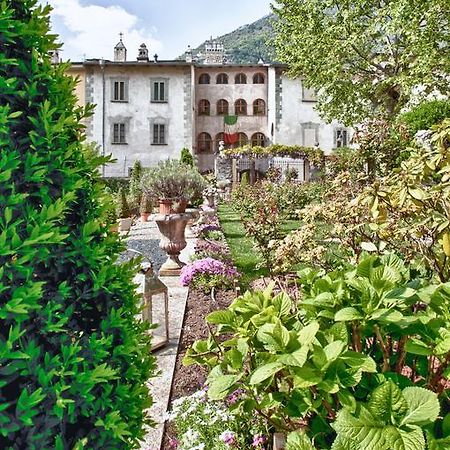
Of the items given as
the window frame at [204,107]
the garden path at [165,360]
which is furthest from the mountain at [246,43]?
the garden path at [165,360]

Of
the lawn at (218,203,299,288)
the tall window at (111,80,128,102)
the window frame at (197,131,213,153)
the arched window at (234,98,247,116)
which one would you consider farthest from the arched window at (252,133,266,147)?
the lawn at (218,203,299,288)

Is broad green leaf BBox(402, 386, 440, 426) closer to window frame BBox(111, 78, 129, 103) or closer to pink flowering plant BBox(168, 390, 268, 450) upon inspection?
pink flowering plant BBox(168, 390, 268, 450)

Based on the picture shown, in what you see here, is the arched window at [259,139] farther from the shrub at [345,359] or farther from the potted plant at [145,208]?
the shrub at [345,359]

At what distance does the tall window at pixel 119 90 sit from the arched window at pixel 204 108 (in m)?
5.67

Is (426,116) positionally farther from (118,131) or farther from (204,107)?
(204,107)

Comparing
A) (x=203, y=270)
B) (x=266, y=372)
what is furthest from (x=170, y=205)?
(x=266, y=372)

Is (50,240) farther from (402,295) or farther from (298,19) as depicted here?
(298,19)

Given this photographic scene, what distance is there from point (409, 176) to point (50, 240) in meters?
2.44

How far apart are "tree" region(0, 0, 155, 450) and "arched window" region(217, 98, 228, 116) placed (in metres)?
34.8

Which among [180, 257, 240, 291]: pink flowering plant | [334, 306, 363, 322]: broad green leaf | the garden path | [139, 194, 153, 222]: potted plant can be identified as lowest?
the garden path

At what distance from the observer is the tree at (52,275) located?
1.35m

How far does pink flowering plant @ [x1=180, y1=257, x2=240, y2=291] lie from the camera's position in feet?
21.2

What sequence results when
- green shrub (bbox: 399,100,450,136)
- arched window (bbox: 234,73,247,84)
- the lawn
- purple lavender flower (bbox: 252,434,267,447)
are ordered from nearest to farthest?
purple lavender flower (bbox: 252,434,267,447), the lawn, green shrub (bbox: 399,100,450,136), arched window (bbox: 234,73,247,84)

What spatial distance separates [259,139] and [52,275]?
35070mm
